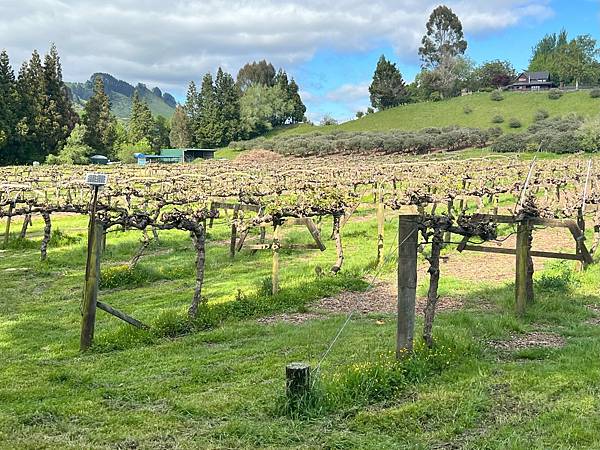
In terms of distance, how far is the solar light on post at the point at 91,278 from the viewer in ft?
31.5

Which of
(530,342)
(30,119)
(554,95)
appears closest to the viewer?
(530,342)

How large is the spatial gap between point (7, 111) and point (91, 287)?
64.3 m

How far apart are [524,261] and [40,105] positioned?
71359 millimetres

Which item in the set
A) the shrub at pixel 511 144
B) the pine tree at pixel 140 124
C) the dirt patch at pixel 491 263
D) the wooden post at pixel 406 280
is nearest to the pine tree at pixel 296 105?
the pine tree at pixel 140 124

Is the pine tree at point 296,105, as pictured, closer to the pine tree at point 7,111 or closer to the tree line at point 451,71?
Result: the tree line at point 451,71

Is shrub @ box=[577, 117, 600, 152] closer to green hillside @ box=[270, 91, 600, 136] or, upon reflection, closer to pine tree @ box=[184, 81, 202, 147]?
green hillside @ box=[270, 91, 600, 136]

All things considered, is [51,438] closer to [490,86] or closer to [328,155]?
[328,155]

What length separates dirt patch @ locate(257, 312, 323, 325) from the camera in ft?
36.9

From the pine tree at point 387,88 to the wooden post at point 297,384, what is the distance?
10722 centimetres

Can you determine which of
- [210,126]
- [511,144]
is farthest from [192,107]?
[511,144]

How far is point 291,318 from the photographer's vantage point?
11.5 m

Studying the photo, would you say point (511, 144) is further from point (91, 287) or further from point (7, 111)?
point (91, 287)

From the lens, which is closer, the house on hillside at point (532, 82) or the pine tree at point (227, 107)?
the pine tree at point (227, 107)

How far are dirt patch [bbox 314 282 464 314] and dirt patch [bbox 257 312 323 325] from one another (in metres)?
0.52
